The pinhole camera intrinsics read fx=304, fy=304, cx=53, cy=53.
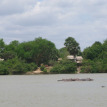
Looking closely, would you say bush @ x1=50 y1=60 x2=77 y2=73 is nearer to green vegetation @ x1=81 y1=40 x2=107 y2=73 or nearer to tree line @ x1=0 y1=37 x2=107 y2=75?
tree line @ x1=0 y1=37 x2=107 y2=75

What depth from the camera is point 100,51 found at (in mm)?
77938

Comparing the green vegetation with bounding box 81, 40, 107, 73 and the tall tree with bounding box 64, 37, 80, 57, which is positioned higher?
the tall tree with bounding box 64, 37, 80, 57

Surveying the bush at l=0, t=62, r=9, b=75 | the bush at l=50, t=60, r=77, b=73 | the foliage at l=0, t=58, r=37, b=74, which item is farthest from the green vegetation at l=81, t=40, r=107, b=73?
the bush at l=0, t=62, r=9, b=75

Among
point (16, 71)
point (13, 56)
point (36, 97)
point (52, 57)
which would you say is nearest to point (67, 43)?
point (52, 57)

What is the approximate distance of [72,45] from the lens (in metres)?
93.9

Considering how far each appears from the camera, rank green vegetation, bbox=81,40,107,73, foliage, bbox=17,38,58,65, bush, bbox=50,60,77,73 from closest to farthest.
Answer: green vegetation, bbox=81,40,107,73 → bush, bbox=50,60,77,73 → foliage, bbox=17,38,58,65

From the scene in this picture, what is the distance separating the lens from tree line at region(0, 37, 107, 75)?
66.4m

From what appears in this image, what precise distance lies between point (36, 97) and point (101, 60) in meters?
44.5

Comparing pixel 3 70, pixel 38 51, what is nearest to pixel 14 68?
pixel 3 70

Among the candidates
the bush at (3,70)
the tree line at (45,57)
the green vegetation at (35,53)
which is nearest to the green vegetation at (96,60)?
the tree line at (45,57)

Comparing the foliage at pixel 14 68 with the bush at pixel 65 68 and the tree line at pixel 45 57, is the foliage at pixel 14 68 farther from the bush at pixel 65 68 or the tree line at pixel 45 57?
the bush at pixel 65 68

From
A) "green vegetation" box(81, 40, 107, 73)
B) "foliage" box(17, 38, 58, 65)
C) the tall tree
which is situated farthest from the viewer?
the tall tree

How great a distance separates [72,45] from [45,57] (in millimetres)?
16544

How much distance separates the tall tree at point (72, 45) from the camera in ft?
307
